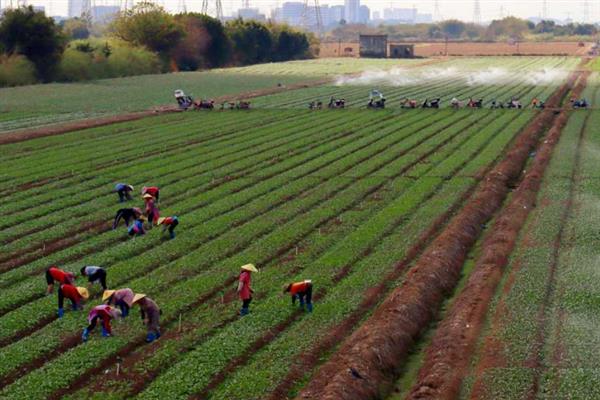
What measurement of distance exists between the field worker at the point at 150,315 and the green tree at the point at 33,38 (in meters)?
94.3

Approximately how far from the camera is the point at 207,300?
23.1 meters

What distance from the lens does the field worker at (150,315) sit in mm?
20158

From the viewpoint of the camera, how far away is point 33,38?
356 feet

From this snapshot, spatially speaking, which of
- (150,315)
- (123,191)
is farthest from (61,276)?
(123,191)

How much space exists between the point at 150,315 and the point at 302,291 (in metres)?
3.97

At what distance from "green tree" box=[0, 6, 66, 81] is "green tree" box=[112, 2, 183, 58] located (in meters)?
31.0

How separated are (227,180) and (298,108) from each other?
35.7 meters

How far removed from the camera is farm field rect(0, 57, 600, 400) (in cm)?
1855

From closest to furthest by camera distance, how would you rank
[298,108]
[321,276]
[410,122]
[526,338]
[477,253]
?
1. [526,338]
2. [321,276]
3. [477,253]
4. [410,122]
5. [298,108]

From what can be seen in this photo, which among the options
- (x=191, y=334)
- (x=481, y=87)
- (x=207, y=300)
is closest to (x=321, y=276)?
(x=207, y=300)

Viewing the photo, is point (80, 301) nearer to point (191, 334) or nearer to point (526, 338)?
point (191, 334)

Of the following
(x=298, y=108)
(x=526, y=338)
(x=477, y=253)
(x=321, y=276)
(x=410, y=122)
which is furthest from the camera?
(x=298, y=108)

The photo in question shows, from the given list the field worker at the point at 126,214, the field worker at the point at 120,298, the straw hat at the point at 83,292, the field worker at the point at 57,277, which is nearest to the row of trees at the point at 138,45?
the field worker at the point at 126,214

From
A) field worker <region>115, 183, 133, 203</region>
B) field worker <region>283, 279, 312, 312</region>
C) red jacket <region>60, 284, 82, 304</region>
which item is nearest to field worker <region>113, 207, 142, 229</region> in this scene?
field worker <region>115, 183, 133, 203</region>
